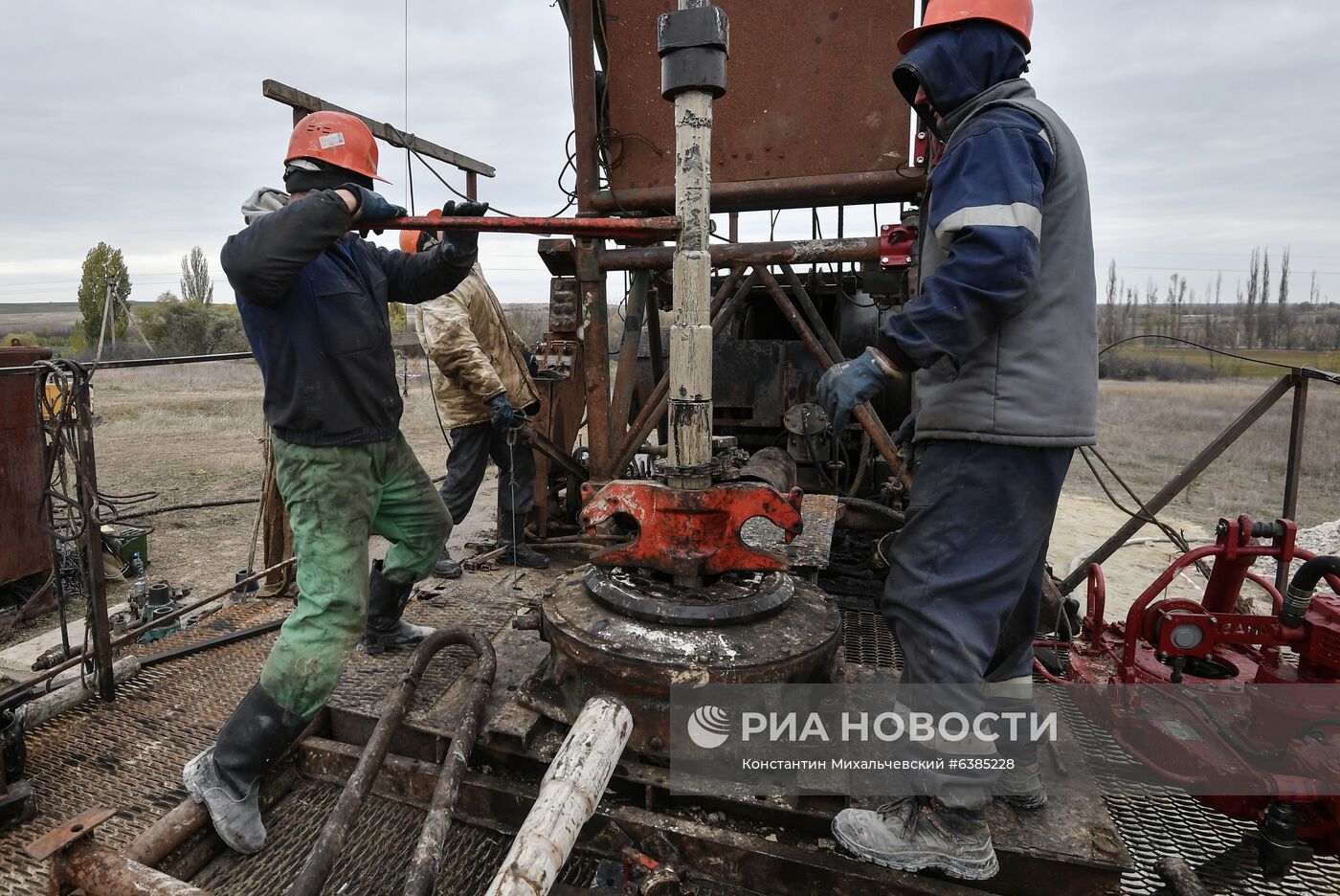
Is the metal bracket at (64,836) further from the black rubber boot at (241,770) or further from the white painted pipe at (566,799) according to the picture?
the white painted pipe at (566,799)

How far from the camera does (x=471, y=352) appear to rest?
4.44 metres

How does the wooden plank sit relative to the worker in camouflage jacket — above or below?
above

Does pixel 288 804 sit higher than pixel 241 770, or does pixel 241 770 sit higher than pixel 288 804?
pixel 241 770

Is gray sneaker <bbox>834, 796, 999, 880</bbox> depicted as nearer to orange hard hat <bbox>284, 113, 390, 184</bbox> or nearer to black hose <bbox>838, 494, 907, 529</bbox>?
black hose <bbox>838, 494, 907, 529</bbox>

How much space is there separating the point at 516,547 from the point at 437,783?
245cm

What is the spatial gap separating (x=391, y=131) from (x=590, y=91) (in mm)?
2531

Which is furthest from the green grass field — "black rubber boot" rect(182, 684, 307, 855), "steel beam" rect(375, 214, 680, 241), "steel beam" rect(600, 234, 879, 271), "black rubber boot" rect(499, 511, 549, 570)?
"black rubber boot" rect(182, 684, 307, 855)

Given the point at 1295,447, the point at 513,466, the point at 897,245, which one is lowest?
the point at 513,466

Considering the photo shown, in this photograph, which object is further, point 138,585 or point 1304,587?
point 138,585

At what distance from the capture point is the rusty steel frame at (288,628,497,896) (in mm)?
1911

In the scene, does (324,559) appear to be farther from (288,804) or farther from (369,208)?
(369,208)

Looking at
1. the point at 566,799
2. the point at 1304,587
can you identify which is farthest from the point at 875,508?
the point at 566,799

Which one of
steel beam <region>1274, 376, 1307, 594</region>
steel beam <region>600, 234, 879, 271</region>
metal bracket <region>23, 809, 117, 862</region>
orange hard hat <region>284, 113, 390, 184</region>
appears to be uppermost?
orange hard hat <region>284, 113, 390, 184</region>

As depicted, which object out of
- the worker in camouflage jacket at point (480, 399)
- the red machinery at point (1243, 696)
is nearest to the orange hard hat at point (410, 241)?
the worker in camouflage jacket at point (480, 399)
